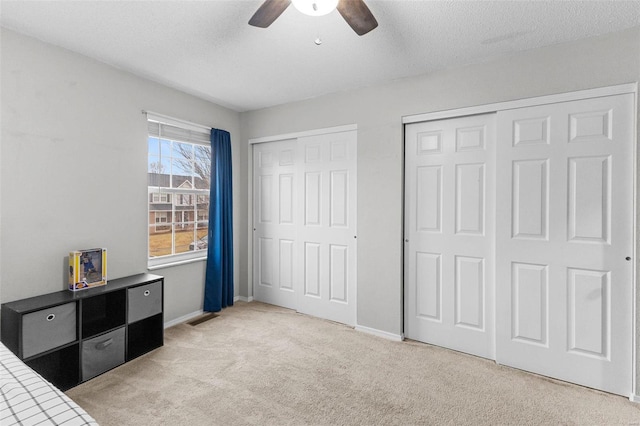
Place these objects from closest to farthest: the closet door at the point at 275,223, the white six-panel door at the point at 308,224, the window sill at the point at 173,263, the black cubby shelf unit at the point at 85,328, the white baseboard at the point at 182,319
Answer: the black cubby shelf unit at the point at 85,328
the window sill at the point at 173,263
the white baseboard at the point at 182,319
the white six-panel door at the point at 308,224
the closet door at the point at 275,223

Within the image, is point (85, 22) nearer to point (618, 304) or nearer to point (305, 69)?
point (305, 69)

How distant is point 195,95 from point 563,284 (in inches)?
155

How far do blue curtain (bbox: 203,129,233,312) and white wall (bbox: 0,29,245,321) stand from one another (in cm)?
54

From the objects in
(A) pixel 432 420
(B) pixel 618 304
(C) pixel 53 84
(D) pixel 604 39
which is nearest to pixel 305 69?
(C) pixel 53 84

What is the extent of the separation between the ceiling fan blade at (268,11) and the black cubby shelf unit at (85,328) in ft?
7.36

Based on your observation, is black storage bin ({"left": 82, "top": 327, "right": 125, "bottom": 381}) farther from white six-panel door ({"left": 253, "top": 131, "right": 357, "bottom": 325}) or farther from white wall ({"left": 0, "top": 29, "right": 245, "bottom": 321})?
white six-panel door ({"left": 253, "top": 131, "right": 357, "bottom": 325})

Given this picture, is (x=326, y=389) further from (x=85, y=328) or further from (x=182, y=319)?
(x=182, y=319)

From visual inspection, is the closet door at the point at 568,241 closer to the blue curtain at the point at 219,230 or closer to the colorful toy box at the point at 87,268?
the blue curtain at the point at 219,230

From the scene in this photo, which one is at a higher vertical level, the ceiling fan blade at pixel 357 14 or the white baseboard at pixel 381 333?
the ceiling fan blade at pixel 357 14

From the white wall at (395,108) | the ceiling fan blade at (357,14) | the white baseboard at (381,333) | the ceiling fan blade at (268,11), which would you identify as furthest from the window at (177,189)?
the ceiling fan blade at (357,14)

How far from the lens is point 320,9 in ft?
5.26

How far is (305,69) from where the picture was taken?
280 centimetres

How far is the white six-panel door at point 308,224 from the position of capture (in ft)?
11.2

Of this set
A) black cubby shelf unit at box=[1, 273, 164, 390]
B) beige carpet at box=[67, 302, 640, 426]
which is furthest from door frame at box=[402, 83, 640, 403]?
black cubby shelf unit at box=[1, 273, 164, 390]
